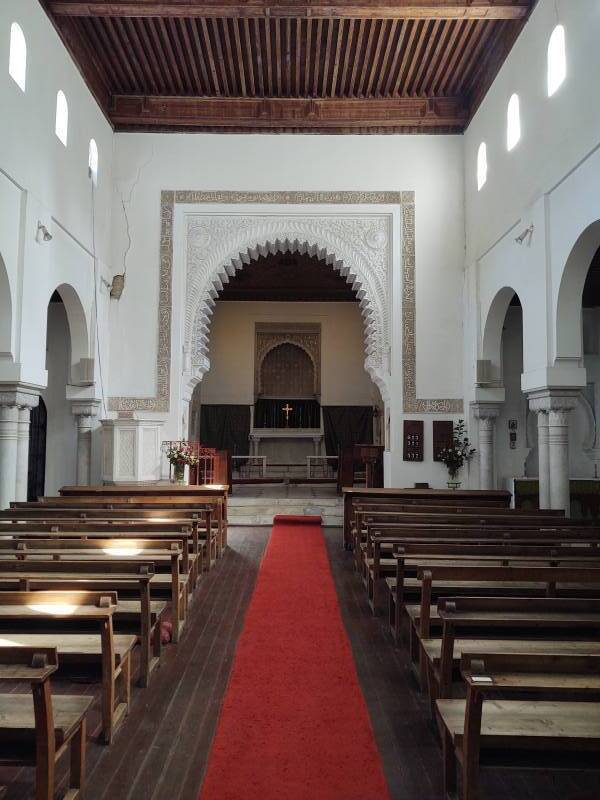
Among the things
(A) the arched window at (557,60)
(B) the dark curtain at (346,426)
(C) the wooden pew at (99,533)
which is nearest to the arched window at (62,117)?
(C) the wooden pew at (99,533)

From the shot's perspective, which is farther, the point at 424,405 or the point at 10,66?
the point at 424,405

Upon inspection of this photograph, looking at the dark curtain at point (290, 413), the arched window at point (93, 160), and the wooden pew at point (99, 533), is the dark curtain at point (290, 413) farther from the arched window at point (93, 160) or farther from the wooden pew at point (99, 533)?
the wooden pew at point (99, 533)

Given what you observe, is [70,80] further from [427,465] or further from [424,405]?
[427,465]

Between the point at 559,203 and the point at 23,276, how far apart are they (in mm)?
6882

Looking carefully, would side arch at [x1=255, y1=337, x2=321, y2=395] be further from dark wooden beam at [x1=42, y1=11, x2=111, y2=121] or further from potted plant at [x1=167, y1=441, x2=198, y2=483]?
dark wooden beam at [x1=42, y1=11, x2=111, y2=121]

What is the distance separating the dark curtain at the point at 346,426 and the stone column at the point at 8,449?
11.0 meters

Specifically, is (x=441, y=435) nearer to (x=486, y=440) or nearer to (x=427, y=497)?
(x=486, y=440)

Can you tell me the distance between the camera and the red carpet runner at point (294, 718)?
274cm

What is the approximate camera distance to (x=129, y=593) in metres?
4.76

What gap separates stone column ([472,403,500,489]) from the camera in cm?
1138

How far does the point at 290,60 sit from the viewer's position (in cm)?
1103

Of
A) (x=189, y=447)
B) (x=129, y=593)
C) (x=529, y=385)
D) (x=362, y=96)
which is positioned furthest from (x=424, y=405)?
(x=129, y=593)

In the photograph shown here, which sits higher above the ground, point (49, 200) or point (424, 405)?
point (49, 200)

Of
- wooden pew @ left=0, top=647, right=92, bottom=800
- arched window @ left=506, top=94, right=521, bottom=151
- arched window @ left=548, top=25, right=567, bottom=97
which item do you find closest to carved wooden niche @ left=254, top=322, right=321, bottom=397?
arched window @ left=506, top=94, right=521, bottom=151
